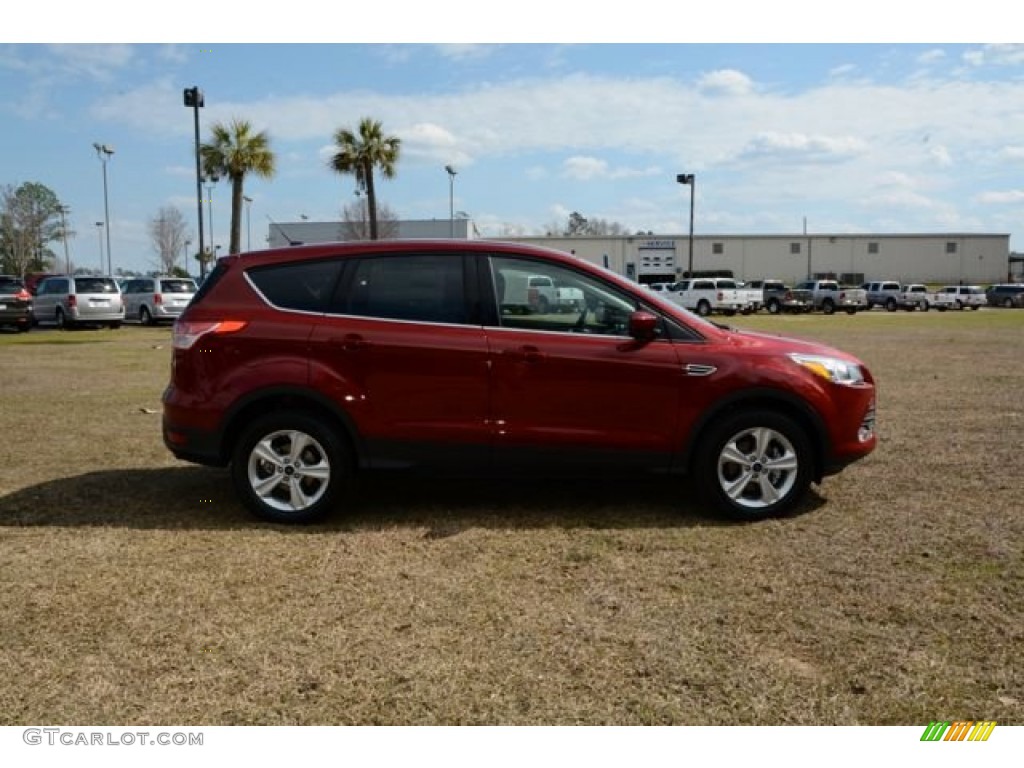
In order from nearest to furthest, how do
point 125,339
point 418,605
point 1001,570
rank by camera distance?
point 418,605 < point 1001,570 < point 125,339

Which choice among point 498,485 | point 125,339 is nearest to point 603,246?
point 125,339

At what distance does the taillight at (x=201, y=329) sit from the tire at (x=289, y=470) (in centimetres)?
59

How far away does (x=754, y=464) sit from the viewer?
17.6 ft

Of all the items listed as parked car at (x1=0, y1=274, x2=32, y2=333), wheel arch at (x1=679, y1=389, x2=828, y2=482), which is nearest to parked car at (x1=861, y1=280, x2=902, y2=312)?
parked car at (x1=0, y1=274, x2=32, y2=333)

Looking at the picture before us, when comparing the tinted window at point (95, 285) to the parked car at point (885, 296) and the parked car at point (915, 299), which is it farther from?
the parked car at point (915, 299)

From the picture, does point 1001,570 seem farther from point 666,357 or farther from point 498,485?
point 498,485

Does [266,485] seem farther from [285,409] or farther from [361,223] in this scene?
[361,223]

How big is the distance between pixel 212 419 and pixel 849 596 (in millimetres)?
3794

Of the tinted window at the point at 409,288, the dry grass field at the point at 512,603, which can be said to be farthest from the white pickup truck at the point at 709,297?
the tinted window at the point at 409,288

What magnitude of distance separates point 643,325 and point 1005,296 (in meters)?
57.5

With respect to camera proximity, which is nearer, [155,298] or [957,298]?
[155,298]

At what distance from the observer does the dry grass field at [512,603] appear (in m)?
3.19

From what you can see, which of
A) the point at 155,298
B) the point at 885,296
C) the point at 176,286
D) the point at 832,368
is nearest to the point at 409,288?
the point at 832,368

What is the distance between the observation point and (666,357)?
5.25m
